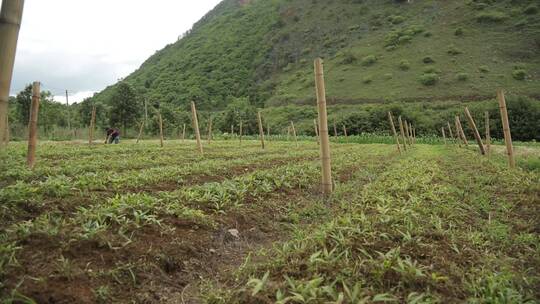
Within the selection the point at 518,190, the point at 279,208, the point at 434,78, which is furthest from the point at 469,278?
the point at 434,78

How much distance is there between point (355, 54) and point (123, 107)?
3908 centimetres

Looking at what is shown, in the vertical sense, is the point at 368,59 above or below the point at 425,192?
above

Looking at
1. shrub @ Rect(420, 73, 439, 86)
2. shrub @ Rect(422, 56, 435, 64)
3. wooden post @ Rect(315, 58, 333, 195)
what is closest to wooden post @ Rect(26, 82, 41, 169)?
wooden post @ Rect(315, 58, 333, 195)

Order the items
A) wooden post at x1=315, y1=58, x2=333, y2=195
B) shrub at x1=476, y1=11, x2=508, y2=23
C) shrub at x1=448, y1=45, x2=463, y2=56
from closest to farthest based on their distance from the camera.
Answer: wooden post at x1=315, y1=58, x2=333, y2=195
shrub at x1=448, y1=45, x2=463, y2=56
shrub at x1=476, y1=11, x2=508, y2=23

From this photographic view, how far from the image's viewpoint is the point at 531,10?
5194 centimetres

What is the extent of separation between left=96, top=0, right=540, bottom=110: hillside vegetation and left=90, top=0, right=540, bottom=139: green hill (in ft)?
0.58

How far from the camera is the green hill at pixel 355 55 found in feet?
150

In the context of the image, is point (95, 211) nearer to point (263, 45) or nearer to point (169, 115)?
point (169, 115)

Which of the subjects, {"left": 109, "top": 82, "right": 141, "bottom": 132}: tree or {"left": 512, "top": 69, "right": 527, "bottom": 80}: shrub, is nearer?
{"left": 109, "top": 82, "right": 141, "bottom": 132}: tree

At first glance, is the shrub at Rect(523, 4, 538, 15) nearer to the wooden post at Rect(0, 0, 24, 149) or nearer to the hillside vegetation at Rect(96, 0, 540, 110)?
the hillside vegetation at Rect(96, 0, 540, 110)

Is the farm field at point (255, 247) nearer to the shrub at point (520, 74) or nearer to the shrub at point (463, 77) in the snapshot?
the shrub at point (463, 77)

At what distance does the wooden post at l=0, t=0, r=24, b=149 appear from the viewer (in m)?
1.84

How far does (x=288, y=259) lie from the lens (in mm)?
3094

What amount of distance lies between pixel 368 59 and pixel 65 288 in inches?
2293
